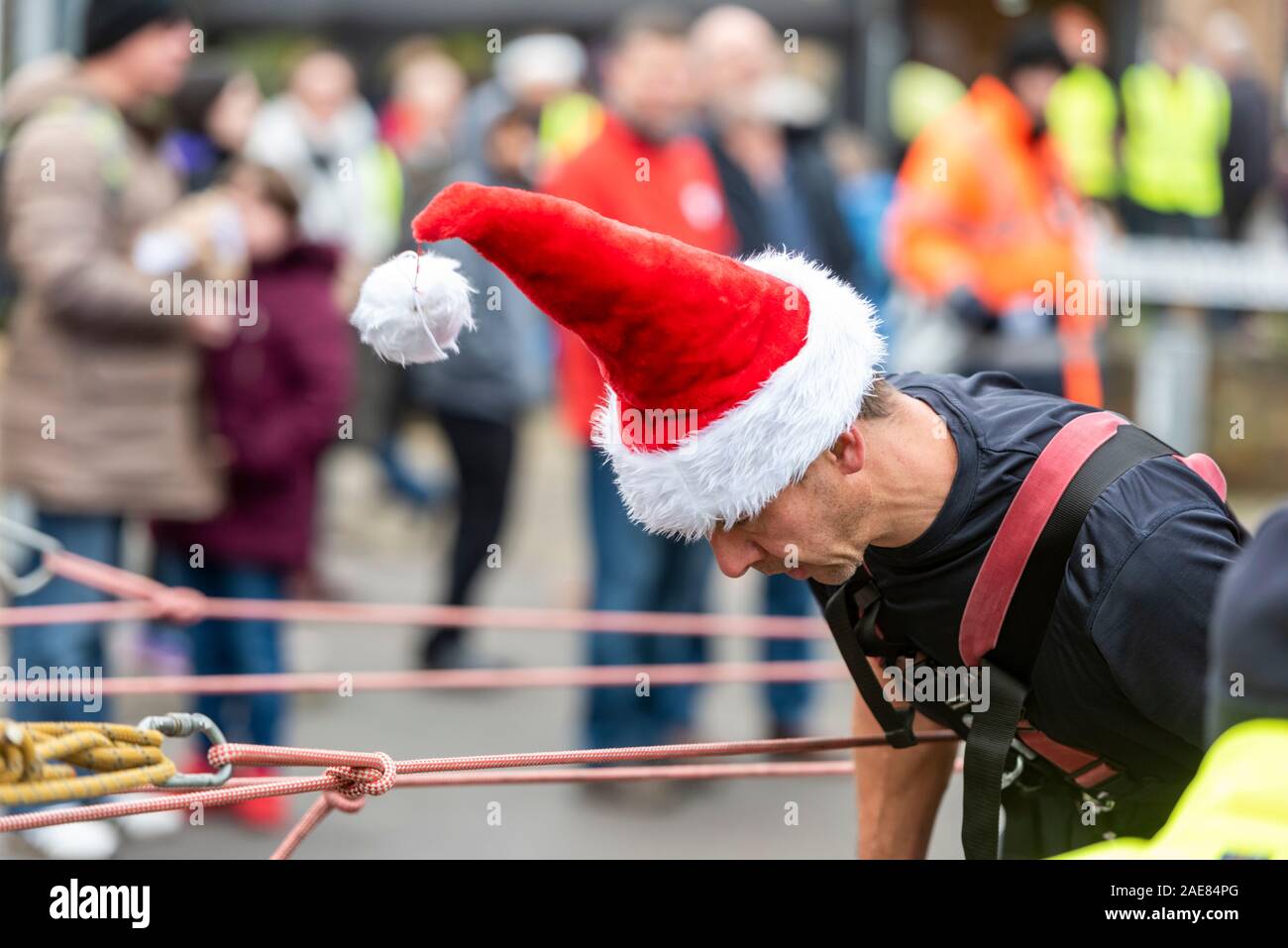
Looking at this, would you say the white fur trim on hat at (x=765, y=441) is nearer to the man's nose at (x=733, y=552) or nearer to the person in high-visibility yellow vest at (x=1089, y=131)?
the man's nose at (x=733, y=552)

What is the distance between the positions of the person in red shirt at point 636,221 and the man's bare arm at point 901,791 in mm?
2550

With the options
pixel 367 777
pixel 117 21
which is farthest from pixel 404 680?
pixel 117 21

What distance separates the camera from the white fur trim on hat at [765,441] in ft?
7.42

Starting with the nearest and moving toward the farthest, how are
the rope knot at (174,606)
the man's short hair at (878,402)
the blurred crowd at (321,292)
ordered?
the man's short hair at (878,402), the rope knot at (174,606), the blurred crowd at (321,292)

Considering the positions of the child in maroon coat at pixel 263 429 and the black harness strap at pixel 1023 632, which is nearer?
the black harness strap at pixel 1023 632

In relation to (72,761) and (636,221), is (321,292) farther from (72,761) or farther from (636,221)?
(72,761)

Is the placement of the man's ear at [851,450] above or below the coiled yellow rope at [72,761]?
above

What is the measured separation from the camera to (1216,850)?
4.29 feet

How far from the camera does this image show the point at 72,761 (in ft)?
6.51

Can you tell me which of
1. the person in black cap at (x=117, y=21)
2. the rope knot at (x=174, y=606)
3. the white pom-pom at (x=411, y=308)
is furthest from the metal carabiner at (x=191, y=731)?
the person in black cap at (x=117, y=21)

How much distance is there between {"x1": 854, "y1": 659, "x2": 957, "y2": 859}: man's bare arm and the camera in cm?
277

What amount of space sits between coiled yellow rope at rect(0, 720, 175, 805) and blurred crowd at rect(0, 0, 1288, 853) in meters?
2.45
